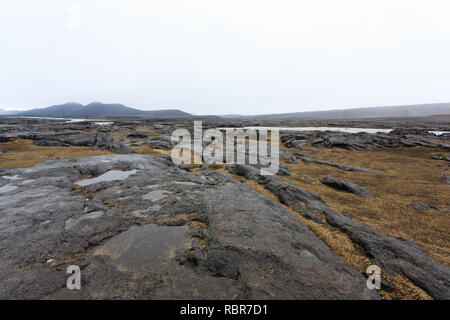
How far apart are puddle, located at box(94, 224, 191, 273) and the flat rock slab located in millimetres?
23

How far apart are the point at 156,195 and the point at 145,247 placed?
313cm

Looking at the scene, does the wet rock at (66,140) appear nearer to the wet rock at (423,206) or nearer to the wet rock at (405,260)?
the wet rock at (405,260)

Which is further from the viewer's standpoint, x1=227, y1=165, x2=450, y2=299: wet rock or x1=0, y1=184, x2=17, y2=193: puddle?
x1=0, y1=184, x2=17, y2=193: puddle

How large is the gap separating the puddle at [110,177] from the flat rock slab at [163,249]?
1.42 m

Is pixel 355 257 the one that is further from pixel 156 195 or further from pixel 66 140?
pixel 66 140

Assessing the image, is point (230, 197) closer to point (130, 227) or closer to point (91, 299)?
point (130, 227)

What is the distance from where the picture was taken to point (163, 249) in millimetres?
3982

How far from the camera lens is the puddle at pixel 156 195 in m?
6.71

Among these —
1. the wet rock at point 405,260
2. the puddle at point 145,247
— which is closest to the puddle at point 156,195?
the puddle at point 145,247

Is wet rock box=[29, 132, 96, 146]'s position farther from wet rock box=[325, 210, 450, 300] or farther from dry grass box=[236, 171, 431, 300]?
wet rock box=[325, 210, 450, 300]

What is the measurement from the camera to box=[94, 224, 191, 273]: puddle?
3555mm

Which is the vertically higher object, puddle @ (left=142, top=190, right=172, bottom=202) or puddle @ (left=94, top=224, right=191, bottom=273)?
puddle @ (left=142, top=190, right=172, bottom=202)

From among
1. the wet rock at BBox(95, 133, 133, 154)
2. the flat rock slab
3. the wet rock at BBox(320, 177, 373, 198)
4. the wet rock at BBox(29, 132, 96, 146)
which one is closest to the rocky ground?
the flat rock slab
